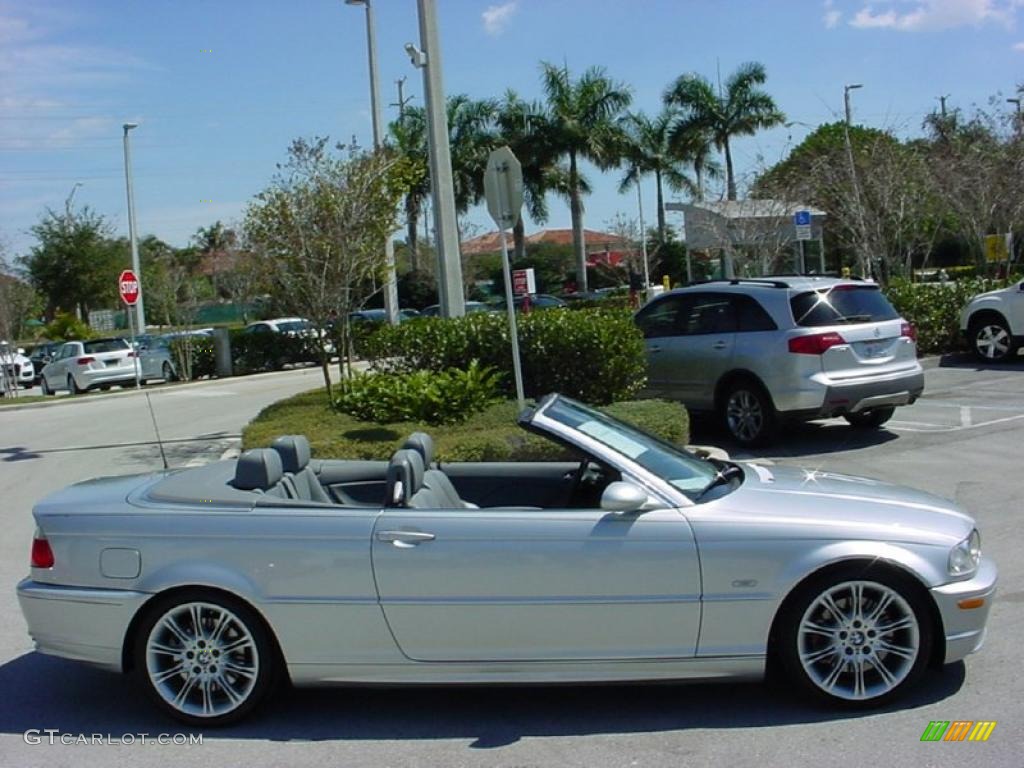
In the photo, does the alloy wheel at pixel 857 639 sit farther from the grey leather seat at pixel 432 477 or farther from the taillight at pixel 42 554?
the taillight at pixel 42 554

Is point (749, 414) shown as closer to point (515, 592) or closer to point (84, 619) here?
point (515, 592)

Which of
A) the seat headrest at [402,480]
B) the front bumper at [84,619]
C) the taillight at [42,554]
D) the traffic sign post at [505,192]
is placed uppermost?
the traffic sign post at [505,192]

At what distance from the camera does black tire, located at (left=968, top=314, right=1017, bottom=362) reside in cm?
1839

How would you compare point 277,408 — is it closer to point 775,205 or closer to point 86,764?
point 86,764

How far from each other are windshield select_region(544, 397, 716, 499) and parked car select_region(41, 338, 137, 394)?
24005mm

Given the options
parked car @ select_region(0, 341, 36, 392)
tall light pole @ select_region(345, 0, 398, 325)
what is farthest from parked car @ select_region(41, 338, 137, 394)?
tall light pole @ select_region(345, 0, 398, 325)

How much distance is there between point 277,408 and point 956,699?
9884 millimetres

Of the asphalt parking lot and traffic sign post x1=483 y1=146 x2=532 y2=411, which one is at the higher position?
traffic sign post x1=483 y1=146 x2=532 y2=411

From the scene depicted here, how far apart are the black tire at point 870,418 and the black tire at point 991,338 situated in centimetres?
617

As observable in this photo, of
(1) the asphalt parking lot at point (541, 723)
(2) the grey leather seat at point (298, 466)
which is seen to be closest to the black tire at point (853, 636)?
(1) the asphalt parking lot at point (541, 723)

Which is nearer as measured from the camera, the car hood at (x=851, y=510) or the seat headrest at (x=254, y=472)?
the car hood at (x=851, y=510)

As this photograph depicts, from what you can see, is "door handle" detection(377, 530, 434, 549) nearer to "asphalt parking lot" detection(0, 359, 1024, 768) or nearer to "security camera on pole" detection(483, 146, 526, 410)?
"asphalt parking lot" detection(0, 359, 1024, 768)

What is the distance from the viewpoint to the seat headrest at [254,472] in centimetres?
528

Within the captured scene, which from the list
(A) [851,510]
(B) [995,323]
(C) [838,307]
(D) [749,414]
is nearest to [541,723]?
(A) [851,510]
